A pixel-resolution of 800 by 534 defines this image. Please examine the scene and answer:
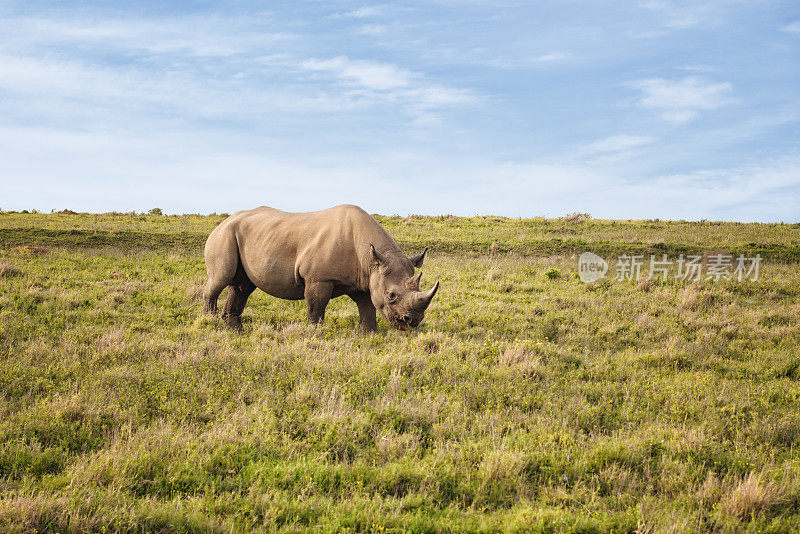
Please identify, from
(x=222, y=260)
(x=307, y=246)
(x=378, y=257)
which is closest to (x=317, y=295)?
(x=307, y=246)

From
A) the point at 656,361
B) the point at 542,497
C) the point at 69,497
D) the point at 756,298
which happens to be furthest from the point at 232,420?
the point at 756,298

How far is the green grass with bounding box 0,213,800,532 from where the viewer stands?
4.12m

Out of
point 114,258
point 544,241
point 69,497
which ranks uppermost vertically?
point 544,241

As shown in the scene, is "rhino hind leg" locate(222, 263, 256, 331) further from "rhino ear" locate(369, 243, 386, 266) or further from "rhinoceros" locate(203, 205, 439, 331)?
"rhino ear" locate(369, 243, 386, 266)

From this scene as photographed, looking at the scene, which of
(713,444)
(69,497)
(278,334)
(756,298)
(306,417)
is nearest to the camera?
(69,497)

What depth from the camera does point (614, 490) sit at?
456cm

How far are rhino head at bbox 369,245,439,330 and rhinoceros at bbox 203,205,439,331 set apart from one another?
17mm

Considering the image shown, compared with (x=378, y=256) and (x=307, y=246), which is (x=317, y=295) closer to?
(x=307, y=246)

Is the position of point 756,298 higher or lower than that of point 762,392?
higher

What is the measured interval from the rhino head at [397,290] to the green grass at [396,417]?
60 centimetres

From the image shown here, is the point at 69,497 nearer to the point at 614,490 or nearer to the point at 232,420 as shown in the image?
the point at 232,420

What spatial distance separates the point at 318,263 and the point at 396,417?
169 inches

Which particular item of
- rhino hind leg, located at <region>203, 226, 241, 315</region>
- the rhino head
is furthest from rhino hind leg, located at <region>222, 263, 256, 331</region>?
the rhino head

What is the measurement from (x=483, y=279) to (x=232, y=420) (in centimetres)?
1168
